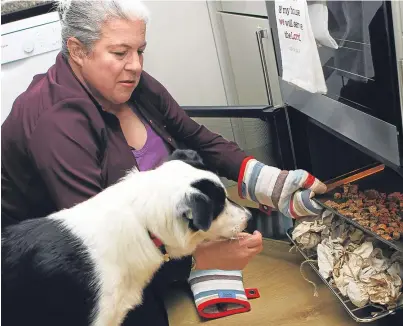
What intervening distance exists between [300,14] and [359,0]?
233 millimetres

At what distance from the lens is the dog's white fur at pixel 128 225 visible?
133cm

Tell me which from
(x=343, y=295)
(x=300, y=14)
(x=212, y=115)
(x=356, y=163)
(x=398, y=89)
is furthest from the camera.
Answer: (x=212, y=115)

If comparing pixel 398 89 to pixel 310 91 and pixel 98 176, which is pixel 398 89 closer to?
pixel 310 91

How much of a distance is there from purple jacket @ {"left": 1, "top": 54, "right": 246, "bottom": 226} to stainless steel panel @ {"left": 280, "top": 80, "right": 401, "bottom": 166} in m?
0.27

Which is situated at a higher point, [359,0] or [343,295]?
[359,0]

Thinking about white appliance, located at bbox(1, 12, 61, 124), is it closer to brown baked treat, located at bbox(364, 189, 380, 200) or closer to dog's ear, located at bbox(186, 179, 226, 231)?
dog's ear, located at bbox(186, 179, 226, 231)

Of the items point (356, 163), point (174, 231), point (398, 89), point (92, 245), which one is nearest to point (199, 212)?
point (174, 231)

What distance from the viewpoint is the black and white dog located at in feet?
4.28

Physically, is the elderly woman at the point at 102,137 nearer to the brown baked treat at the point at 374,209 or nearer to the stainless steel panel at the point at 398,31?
the brown baked treat at the point at 374,209

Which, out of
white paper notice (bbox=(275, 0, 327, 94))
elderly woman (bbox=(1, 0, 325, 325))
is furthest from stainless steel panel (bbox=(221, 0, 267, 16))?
elderly woman (bbox=(1, 0, 325, 325))

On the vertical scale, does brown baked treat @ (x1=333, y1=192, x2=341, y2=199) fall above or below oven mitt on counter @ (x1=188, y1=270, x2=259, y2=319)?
above

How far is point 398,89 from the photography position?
1.27 m

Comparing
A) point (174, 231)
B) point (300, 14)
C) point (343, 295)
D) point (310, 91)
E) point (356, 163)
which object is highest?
point (300, 14)

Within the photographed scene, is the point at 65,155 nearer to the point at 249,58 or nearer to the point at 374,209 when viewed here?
the point at 374,209
